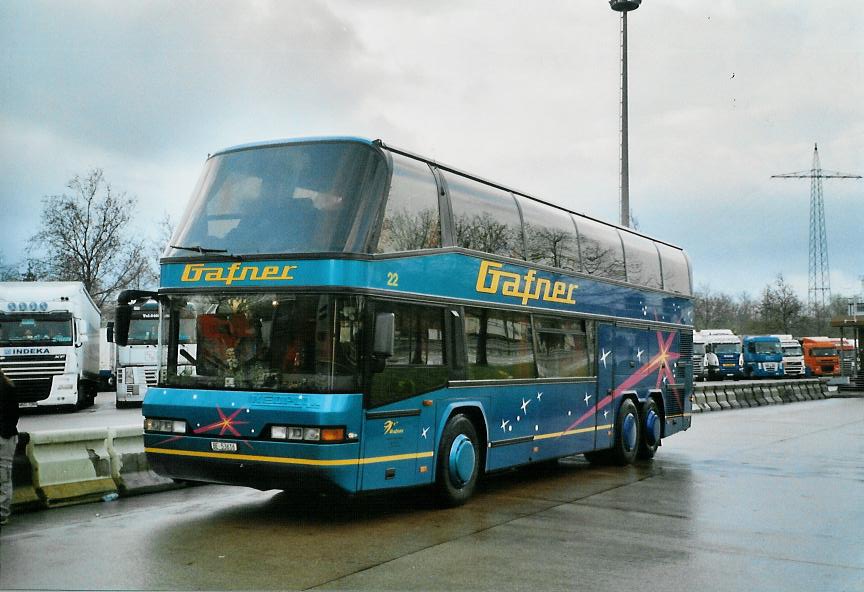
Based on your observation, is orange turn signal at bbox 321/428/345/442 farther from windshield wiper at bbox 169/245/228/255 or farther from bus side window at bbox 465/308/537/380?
bus side window at bbox 465/308/537/380

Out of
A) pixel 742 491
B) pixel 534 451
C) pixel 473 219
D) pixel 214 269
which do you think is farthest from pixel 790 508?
pixel 214 269

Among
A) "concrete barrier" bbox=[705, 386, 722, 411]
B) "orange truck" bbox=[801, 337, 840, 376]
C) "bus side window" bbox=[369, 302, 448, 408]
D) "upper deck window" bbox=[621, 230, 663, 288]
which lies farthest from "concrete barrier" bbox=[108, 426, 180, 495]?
"orange truck" bbox=[801, 337, 840, 376]

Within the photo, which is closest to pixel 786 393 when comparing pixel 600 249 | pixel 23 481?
pixel 600 249

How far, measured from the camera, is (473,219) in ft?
36.2

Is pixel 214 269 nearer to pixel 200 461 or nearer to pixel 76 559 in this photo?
pixel 200 461

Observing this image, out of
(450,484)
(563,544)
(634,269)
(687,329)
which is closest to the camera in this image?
(563,544)

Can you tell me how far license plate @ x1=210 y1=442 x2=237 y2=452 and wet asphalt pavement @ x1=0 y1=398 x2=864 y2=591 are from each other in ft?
2.46

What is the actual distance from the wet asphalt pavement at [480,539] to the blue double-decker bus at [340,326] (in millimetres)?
661

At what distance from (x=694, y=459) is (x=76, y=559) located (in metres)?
11.5

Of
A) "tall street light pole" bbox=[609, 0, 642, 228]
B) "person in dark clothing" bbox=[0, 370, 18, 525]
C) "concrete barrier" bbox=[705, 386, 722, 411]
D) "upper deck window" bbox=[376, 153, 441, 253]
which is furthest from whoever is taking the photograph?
"concrete barrier" bbox=[705, 386, 722, 411]

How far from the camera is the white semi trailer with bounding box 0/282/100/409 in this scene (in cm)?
2536

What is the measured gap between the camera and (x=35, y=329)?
25734mm

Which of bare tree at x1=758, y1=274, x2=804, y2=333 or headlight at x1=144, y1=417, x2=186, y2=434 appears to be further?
bare tree at x1=758, y1=274, x2=804, y2=333

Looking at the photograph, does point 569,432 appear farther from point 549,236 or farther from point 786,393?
point 786,393
